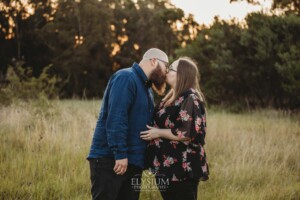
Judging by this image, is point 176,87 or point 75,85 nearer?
point 176,87

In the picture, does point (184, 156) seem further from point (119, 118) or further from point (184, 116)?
point (119, 118)

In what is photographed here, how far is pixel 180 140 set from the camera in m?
3.19

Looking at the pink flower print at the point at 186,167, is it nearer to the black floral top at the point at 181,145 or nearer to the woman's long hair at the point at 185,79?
the black floral top at the point at 181,145

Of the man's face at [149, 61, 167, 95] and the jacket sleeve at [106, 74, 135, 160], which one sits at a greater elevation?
the man's face at [149, 61, 167, 95]

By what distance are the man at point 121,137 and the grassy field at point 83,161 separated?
1.47 m

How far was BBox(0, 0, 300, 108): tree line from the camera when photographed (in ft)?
44.8

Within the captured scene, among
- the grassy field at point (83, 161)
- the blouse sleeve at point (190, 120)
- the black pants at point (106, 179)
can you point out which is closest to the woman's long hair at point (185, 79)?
the blouse sleeve at point (190, 120)

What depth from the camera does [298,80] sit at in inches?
476

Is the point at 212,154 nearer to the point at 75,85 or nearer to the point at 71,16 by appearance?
the point at 75,85

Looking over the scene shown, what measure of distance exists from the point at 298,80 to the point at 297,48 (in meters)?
1.36

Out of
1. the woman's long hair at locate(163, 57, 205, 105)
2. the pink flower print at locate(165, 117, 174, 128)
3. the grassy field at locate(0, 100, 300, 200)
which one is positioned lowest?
the grassy field at locate(0, 100, 300, 200)

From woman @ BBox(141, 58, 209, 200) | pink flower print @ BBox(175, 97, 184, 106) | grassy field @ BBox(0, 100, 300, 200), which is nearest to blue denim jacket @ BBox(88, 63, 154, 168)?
woman @ BBox(141, 58, 209, 200)

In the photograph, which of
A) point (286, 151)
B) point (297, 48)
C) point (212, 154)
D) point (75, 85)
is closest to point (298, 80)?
point (297, 48)

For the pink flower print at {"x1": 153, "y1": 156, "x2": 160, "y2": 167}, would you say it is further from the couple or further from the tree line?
the tree line
